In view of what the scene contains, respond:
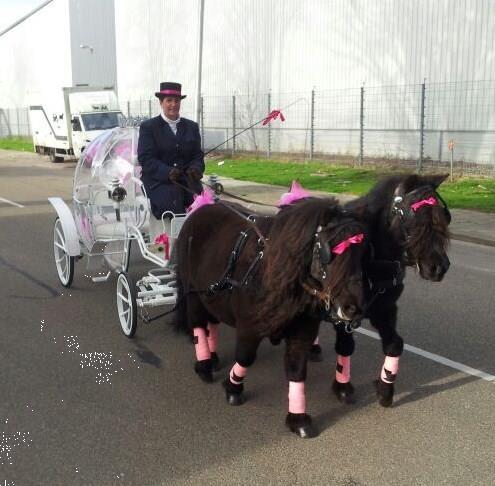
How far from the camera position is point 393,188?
3875mm

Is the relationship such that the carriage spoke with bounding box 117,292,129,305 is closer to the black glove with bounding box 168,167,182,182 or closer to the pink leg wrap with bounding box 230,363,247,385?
the black glove with bounding box 168,167,182,182

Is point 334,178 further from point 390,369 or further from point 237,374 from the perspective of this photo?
point 237,374

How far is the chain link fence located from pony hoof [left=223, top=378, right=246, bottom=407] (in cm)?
1472

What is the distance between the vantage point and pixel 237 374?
4.30 m

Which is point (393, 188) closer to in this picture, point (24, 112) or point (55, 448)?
point (55, 448)

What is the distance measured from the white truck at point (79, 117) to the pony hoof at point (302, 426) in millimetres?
24370

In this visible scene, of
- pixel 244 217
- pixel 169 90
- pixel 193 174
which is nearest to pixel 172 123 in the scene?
pixel 169 90

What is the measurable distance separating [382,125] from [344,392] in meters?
18.7

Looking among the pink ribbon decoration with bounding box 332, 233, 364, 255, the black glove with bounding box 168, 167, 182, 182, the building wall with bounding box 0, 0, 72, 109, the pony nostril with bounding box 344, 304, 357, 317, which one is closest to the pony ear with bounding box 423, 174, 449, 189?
the pink ribbon decoration with bounding box 332, 233, 364, 255

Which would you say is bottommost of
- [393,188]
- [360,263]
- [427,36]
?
[360,263]

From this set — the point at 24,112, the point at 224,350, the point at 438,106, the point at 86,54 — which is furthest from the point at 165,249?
the point at 24,112

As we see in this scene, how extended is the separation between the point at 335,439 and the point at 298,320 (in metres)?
0.78

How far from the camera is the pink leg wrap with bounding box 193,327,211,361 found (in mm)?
4902

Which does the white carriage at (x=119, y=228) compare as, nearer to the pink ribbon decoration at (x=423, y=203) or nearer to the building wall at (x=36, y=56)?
the pink ribbon decoration at (x=423, y=203)
